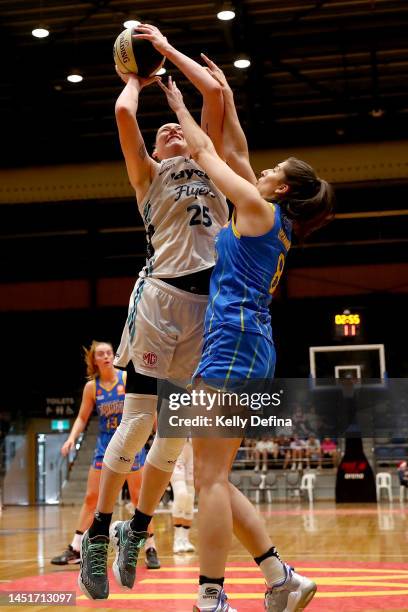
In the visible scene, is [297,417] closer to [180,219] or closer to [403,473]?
[180,219]

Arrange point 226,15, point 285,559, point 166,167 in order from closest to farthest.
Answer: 1. point 166,167
2. point 285,559
3. point 226,15

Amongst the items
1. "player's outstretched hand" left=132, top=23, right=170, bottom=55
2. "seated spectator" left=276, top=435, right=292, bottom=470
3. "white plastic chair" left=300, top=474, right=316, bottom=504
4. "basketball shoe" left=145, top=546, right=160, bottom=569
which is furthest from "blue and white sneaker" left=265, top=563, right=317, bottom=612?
"seated spectator" left=276, top=435, right=292, bottom=470

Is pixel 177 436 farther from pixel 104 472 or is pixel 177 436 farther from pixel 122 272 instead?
pixel 122 272

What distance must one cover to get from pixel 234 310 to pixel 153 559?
4.26 meters

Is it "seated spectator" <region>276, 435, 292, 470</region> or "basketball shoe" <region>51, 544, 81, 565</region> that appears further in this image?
"seated spectator" <region>276, 435, 292, 470</region>

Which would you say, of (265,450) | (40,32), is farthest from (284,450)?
(40,32)

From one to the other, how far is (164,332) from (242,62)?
32.1 ft

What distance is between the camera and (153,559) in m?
7.10

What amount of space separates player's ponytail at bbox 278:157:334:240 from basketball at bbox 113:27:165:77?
0.85 metres

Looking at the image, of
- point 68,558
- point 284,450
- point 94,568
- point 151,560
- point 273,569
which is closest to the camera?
point 273,569

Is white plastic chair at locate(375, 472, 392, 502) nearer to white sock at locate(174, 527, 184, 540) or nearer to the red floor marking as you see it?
white sock at locate(174, 527, 184, 540)

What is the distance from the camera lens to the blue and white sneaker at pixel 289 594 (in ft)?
11.4

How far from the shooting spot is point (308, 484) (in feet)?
64.3

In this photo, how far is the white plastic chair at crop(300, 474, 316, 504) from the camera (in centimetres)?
1939
